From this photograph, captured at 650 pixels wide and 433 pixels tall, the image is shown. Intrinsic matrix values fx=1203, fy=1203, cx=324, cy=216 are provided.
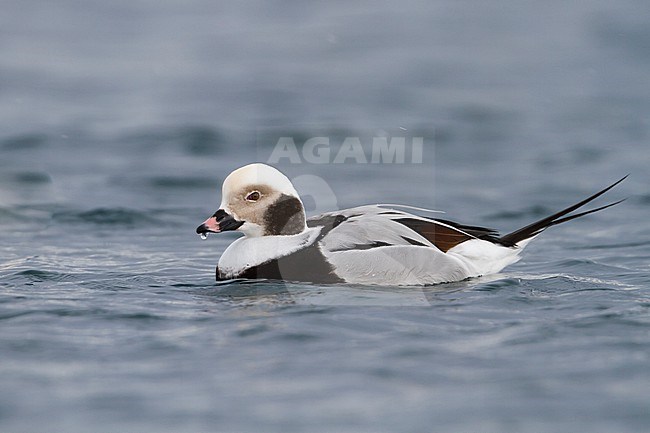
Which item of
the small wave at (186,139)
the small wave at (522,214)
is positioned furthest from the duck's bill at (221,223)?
the small wave at (186,139)

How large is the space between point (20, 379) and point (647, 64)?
12307 millimetres

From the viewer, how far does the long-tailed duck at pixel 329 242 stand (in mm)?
7383

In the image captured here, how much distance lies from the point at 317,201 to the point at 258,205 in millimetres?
3748

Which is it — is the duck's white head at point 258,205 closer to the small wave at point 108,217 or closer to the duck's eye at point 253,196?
the duck's eye at point 253,196

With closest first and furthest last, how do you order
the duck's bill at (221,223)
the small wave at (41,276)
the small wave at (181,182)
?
the duck's bill at (221,223) < the small wave at (41,276) < the small wave at (181,182)

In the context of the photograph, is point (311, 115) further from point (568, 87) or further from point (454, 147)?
point (568, 87)

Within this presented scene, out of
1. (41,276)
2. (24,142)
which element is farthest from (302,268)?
(24,142)

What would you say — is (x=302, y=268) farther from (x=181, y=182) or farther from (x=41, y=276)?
(x=181, y=182)

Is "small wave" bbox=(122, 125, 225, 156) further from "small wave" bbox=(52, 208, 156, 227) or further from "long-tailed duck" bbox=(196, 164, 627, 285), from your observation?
"long-tailed duck" bbox=(196, 164, 627, 285)

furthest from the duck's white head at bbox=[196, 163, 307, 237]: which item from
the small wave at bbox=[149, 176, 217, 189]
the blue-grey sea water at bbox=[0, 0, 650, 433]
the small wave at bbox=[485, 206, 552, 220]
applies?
the small wave at bbox=[149, 176, 217, 189]

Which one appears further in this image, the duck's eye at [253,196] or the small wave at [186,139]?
the small wave at [186,139]

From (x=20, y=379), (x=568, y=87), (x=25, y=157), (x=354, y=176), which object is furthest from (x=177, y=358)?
(x=568, y=87)

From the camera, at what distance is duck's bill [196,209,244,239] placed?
751cm

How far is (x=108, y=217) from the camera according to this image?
1056 centimetres
